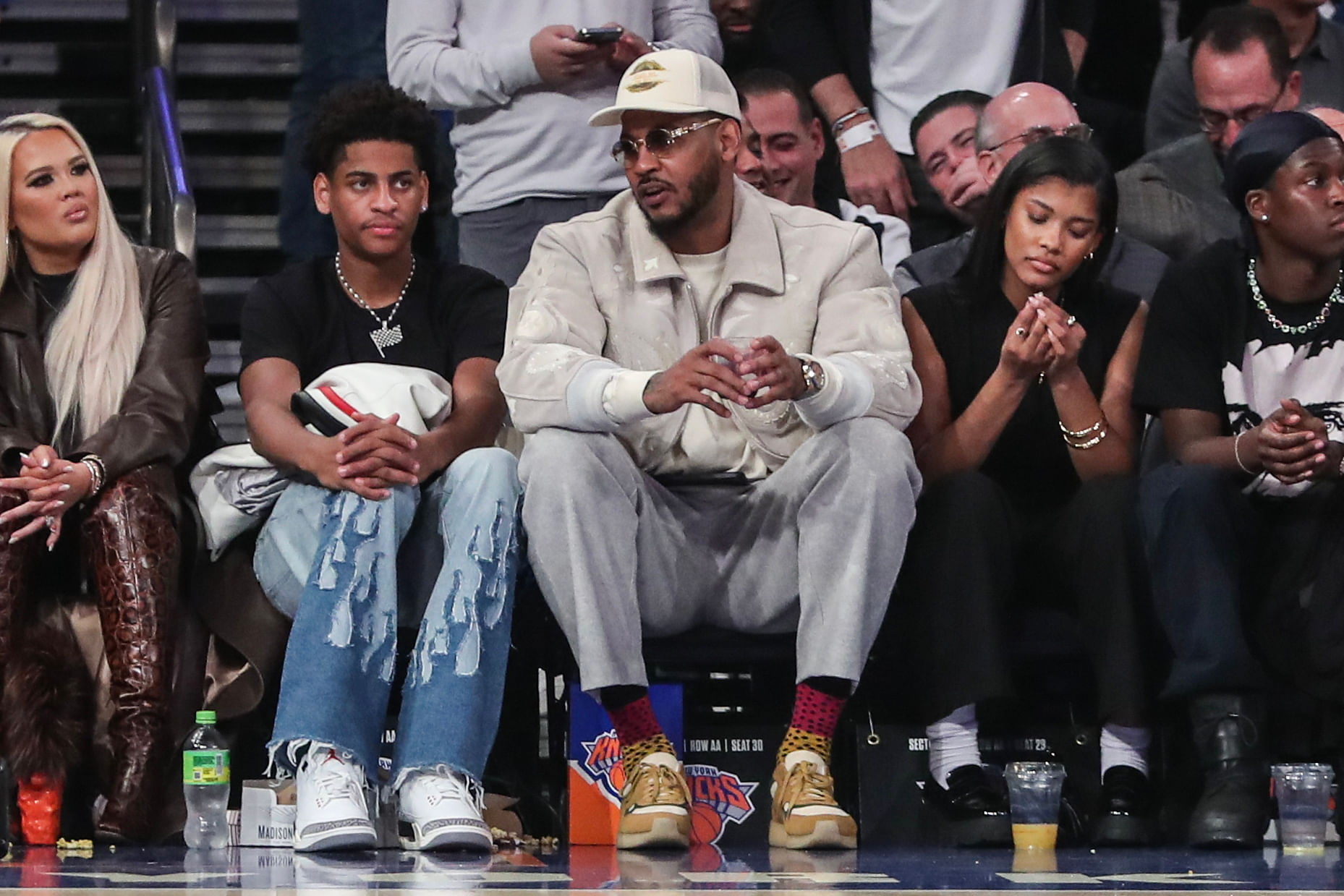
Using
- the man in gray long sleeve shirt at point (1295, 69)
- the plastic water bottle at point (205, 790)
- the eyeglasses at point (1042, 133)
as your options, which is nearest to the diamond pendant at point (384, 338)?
the plastic water bottle at point (205, 790)

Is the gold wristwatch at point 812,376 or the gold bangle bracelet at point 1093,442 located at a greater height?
the gold wristwatch at point 812,376

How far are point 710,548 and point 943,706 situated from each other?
513mm

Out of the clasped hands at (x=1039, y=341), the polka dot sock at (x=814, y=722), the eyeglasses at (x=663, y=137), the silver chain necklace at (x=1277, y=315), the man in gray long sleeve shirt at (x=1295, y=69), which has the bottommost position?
the polka dot sock at (x=814, y=722)

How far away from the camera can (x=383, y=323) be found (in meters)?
4.10

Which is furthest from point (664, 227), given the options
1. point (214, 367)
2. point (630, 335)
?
point (214, 367)

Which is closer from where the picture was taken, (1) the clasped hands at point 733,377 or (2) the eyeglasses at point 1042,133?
(1) the clasped hands at point 733,377

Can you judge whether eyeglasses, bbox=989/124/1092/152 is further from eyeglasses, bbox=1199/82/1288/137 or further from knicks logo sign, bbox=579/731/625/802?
knicks logo sign, bbox=579/731/625/802

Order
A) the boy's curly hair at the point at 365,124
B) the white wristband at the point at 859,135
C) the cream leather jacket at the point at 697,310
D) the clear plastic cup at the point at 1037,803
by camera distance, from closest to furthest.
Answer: the clear plastic cup at the point at 1037,803 → the cream leather jacket at the point at 697,310 → the boy's curly hair at the point at 365,124 → the white wristband at the point at 859,135

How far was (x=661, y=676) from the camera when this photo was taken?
4055 millimetres

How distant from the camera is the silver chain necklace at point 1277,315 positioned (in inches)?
152

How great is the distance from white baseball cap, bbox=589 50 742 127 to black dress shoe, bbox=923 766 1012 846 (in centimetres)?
131

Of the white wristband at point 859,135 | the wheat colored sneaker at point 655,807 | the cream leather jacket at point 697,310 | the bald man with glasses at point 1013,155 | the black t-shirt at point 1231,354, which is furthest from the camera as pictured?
the white wristband at point 859,135

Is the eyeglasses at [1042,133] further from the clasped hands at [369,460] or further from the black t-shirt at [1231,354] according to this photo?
the clasped hands at [369,460]

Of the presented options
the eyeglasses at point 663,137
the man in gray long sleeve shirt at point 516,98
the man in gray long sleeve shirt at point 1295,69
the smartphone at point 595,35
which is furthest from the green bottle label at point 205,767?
the man in gray long sleeve shirt at point 1295,69
